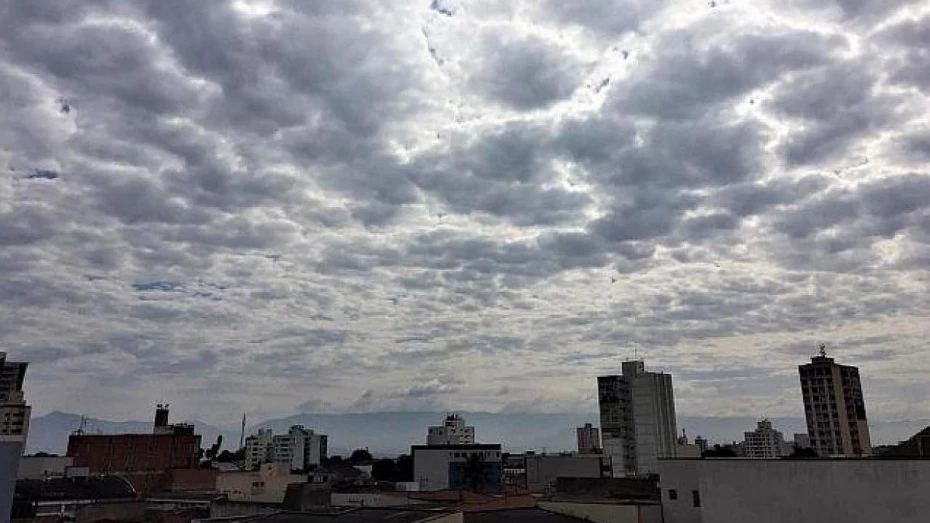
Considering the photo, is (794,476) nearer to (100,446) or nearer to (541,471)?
(541,471)

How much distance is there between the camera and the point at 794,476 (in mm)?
34812

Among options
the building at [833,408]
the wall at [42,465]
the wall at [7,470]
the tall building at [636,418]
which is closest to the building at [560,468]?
the tall building at [636,418]

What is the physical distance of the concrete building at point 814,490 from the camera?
1225 inches

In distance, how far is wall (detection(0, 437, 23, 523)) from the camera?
19.4 metres

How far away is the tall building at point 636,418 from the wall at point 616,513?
89292 millimetres

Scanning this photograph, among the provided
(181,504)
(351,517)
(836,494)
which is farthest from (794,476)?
(181,504)

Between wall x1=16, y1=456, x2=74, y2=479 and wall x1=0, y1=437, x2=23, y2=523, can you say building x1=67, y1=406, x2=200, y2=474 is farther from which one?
wall x1=0, y1=437, x2=23, y2=523

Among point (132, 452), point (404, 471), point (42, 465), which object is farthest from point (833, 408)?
point (42, 465)

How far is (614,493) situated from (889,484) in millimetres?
38681

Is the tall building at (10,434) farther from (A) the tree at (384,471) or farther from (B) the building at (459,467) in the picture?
(A) the tree at (384,471)

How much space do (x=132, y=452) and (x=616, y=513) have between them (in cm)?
10594

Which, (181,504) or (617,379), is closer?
(181,504)

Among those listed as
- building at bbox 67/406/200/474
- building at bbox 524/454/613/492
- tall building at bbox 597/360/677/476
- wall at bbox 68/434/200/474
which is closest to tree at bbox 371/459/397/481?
building at bbox 67/406/200/474

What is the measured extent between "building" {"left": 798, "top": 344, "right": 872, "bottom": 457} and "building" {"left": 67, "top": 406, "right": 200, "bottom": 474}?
128380 millimetres
